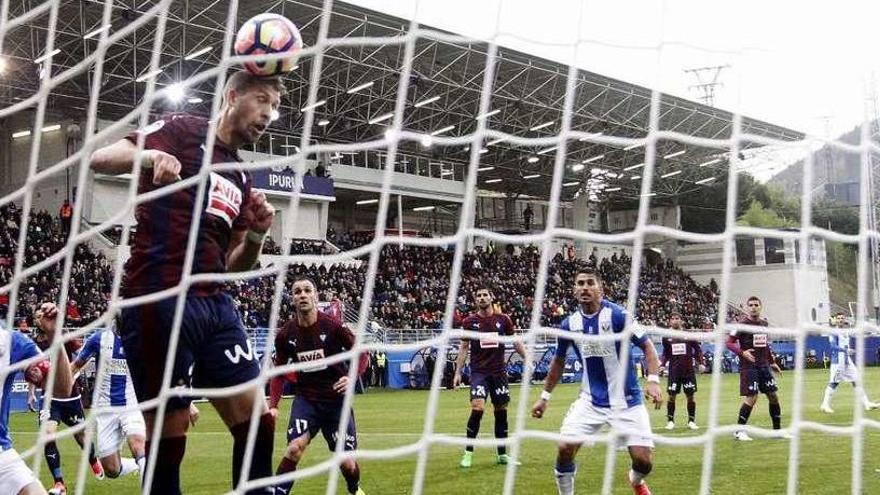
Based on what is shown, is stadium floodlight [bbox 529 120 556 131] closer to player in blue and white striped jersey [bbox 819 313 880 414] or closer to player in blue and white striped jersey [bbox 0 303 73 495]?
player in blue and white striped jersey [bbox 819 313 880 414]

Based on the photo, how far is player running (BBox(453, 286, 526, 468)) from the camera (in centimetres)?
895

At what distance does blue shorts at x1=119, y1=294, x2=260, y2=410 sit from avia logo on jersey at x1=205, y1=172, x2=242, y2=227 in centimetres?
33

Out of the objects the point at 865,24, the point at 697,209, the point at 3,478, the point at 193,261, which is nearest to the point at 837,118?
the point at 865,24

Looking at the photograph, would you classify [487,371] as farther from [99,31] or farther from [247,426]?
[99,31]

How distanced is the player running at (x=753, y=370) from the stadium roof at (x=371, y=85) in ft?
11.0

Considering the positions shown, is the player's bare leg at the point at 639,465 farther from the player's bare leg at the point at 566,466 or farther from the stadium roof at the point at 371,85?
the stadium roof at the point at 371,85

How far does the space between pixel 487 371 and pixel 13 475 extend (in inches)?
231

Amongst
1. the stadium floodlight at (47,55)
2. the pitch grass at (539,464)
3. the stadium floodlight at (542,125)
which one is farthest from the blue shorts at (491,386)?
the stadium floodlight at (542,125)

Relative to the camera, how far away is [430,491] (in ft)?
24.1

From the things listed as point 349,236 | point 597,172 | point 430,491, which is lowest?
point 430,491

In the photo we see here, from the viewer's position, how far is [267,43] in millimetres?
3510

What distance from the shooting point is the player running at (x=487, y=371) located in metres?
8.95

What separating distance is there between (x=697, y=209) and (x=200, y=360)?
4499cm

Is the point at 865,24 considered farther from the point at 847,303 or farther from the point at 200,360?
the point at 847,303
